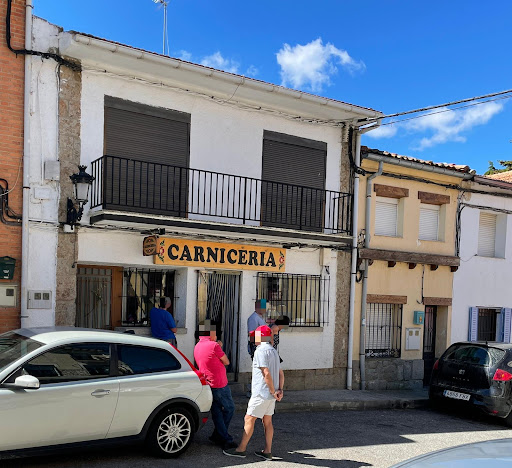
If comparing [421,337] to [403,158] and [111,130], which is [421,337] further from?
[111,130]

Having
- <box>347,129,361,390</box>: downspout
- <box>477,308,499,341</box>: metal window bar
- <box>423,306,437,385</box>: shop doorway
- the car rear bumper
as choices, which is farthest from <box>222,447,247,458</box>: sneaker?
<box>477,308,499,341</box>: metal window bar

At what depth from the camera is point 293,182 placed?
39.8 feet

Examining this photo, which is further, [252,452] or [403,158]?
[403,158]

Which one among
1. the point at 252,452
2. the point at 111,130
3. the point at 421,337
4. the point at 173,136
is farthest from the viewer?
the point at 421,337

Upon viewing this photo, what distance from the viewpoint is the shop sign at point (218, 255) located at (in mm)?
10312

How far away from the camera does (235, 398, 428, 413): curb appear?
10.1 m

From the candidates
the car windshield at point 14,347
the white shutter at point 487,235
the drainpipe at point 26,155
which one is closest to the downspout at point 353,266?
the white shutter at point 487,235

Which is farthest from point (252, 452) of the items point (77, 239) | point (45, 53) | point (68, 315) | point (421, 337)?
point (421, 337)

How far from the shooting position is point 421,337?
13953 millimetres

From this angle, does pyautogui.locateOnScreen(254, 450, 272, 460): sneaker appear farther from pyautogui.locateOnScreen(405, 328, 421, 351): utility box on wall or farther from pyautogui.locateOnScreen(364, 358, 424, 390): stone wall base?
pyautogui.locateOnScreen(405, 328, 421, 351): utility box on wall

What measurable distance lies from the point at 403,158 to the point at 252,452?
8.24 meters

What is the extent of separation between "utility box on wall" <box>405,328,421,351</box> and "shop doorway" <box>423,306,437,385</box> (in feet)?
1.98

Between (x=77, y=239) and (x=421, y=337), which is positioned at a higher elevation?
(x=77, y=239)

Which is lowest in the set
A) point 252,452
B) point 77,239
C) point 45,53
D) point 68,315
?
point 252,452
